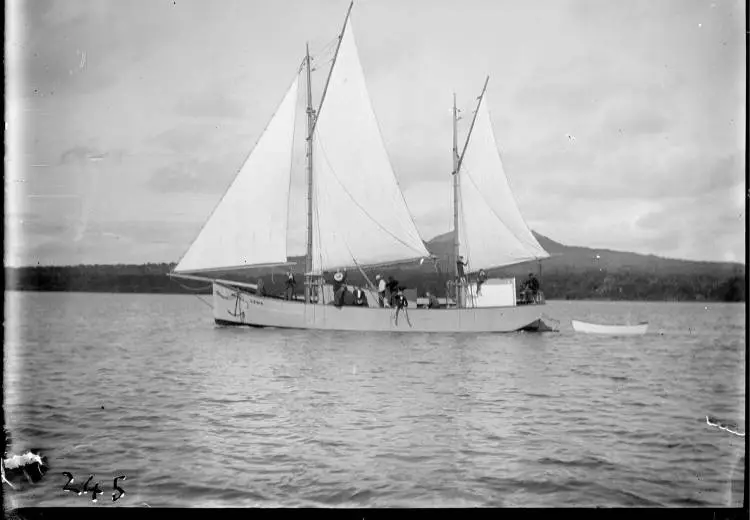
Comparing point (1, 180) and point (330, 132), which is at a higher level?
point (330, 132)

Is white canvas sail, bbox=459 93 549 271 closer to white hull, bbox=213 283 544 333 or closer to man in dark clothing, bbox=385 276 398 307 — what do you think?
white hull, bbox=213 283 544 333

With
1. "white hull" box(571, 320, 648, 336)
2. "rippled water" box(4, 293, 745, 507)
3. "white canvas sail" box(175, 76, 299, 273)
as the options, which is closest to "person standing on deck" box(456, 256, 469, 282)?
"white hull" box(571, 320, 648, 336)

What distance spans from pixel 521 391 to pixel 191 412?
212cm

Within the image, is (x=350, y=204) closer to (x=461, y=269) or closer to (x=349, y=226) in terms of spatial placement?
(x=349, y=226)

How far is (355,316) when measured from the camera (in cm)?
771

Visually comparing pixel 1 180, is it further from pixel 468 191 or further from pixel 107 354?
pixel 468 191

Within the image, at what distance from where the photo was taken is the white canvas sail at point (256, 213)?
486 cm

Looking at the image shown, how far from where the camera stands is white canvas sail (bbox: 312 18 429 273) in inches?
248

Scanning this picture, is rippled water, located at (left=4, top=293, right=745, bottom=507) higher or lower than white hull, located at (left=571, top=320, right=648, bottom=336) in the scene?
lower

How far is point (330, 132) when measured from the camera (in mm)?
7348

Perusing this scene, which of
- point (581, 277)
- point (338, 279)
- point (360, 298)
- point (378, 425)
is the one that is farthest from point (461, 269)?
point (378, 425)

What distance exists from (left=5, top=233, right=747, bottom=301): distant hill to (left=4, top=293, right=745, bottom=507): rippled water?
9 centimetres

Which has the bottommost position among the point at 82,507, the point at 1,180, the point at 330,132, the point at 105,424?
the point at 82,507

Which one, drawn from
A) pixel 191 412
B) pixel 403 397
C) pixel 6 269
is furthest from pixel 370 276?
pixel 6 269
